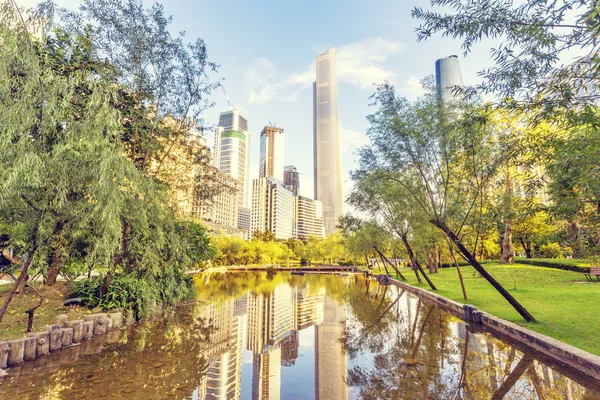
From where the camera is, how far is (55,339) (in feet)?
31.5

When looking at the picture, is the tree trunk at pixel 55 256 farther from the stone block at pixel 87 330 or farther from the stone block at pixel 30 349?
the stone block at pixel 30 349

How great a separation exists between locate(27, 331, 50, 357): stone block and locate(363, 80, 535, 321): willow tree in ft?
48.8

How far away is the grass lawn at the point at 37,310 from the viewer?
9539 mm

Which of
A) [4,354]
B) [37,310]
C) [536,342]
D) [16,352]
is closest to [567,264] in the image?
[536,342]

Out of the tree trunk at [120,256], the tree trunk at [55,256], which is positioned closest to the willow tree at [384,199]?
the tree trunk at [120,256]

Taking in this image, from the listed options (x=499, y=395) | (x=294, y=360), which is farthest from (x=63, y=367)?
A: (x=499, y=395)

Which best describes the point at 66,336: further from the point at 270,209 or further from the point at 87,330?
the point at 270,209

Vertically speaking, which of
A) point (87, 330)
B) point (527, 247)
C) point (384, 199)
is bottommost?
point (87, 330)

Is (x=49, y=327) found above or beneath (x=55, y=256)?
beneath

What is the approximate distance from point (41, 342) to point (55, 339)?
625mm

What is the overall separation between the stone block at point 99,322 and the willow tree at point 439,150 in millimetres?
14432

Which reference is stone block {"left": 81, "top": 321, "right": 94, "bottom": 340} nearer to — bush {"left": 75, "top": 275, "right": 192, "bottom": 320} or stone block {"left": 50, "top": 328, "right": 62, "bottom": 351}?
stone block {"left": 50, "top": 328, "right": 62, "bottom": 351}

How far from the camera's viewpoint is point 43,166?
735cm

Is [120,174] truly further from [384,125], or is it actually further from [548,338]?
[548,338]
